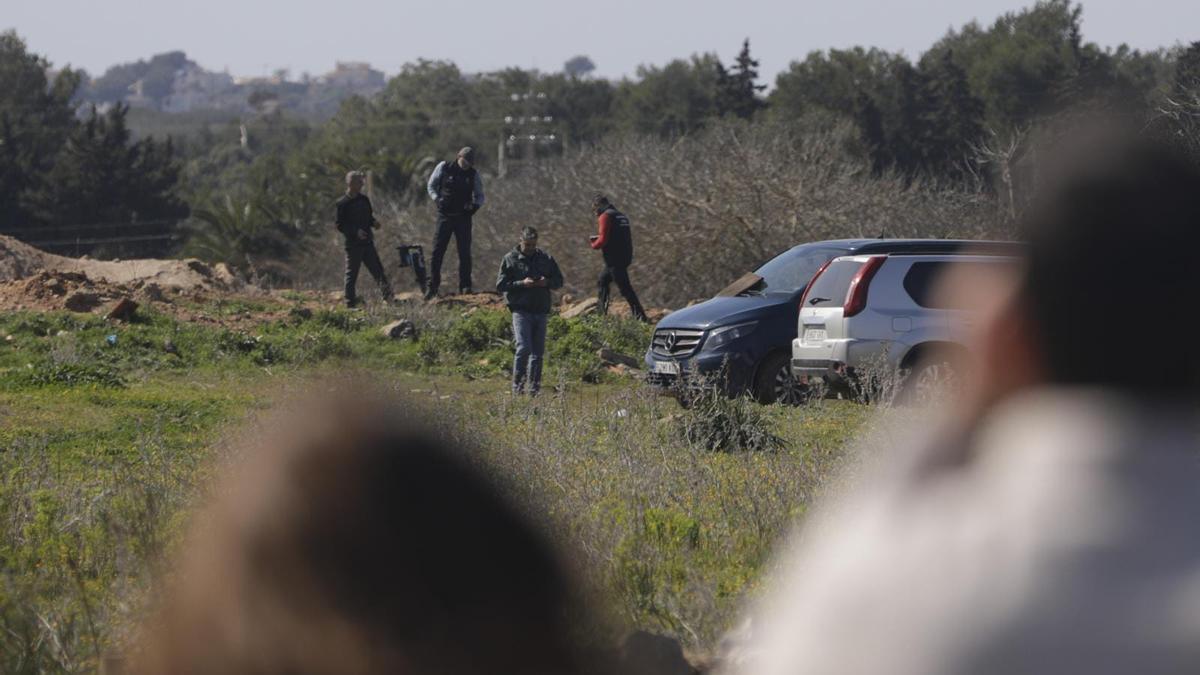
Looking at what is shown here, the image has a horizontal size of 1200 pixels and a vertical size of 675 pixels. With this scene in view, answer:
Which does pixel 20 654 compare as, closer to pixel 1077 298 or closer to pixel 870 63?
pixel 1077 298

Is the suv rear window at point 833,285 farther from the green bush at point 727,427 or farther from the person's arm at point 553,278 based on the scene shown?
the green bush at point 727,427

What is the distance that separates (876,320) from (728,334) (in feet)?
5.35

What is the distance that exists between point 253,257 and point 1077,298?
41966 millimetres

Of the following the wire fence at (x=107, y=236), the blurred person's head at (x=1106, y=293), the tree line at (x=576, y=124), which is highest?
the blurred person's head at (x=1106, y=293)

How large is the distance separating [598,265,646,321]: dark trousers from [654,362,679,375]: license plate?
17.1 ft

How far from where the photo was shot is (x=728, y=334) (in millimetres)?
14391

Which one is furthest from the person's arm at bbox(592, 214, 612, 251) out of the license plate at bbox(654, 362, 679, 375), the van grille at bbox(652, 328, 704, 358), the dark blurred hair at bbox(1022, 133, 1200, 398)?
the dark blurred hair at bbox(1022, 133, 1200, 398)

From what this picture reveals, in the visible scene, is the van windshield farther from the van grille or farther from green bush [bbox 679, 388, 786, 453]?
green bush [bbox 679, 388, 786, 453]

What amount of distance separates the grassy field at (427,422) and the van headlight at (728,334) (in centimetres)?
125

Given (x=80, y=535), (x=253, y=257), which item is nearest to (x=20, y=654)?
(x=80, y=535)

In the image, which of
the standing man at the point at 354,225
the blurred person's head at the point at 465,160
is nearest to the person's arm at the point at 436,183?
the blurred person's head at the point at 465,160

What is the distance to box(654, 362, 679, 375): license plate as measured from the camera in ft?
47.6

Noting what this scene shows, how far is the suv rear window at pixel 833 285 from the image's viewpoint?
43.9 feet

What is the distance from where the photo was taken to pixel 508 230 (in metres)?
32.7
